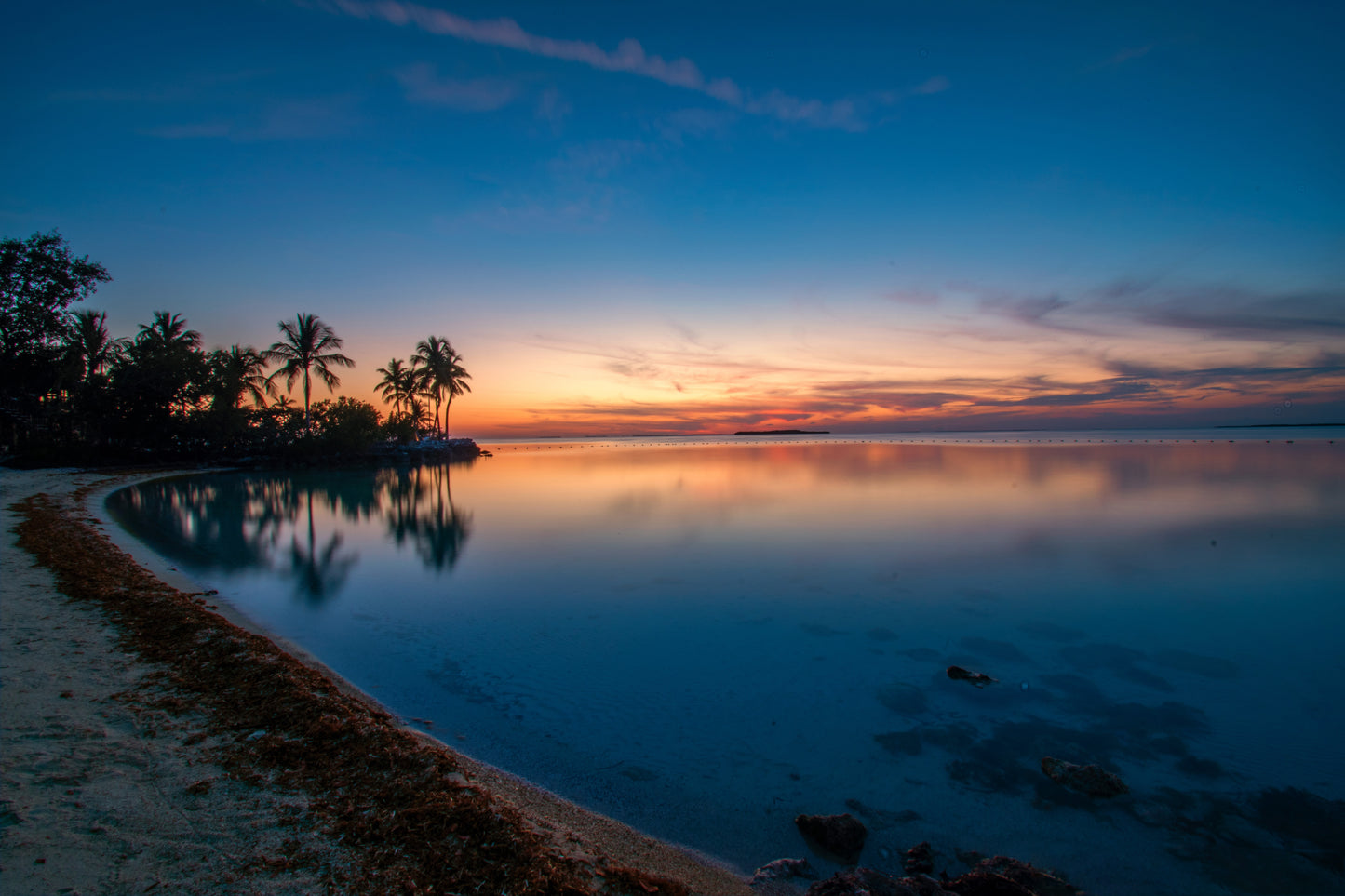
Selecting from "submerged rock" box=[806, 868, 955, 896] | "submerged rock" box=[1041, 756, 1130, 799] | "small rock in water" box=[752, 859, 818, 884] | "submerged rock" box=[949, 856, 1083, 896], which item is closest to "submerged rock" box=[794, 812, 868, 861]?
"small rock in water" box=[752, 859, 818, 884]

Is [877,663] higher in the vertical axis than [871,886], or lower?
lower

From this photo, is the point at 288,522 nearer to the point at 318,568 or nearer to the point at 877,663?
the point at 318,568

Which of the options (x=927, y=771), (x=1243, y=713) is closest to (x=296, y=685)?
(x=927, y=771)

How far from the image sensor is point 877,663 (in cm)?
679

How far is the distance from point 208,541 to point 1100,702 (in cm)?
1718

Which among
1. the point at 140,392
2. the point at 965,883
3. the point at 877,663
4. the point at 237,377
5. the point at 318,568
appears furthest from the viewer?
the point at 237,377

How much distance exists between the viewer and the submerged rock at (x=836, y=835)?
11.9 ft

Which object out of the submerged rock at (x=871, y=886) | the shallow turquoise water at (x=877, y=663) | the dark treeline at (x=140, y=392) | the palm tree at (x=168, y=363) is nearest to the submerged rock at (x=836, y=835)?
the shallow turquoise water at (x=877, y=663)

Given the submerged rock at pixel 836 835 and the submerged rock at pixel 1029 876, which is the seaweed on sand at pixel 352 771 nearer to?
the submerged rock at pixel 836 835

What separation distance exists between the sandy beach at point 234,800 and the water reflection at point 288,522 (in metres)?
4.69

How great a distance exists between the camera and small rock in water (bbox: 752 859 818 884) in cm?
333

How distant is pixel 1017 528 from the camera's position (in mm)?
15211

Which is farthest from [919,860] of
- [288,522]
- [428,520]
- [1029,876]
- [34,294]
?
[34,294]

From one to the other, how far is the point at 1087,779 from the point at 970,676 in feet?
6.28
